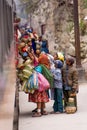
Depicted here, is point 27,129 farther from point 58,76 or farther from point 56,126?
point 58,76

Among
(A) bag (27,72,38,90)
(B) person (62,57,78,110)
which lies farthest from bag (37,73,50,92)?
(B) person (62,57,78,110)

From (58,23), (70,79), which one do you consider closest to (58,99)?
(70,79)

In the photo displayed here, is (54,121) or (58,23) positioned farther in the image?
(58,23)

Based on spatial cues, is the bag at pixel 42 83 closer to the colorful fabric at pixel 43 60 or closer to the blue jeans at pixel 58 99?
the colorful fabric at pixel 43 60

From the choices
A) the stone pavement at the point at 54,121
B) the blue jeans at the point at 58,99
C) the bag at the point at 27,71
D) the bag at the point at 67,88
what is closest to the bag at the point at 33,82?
the bag at the point at 27,71

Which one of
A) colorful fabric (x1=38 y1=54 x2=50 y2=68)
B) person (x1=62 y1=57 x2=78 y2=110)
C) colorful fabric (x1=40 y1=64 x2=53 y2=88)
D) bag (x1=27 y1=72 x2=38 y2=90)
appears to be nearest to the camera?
bag (x1=27 y1=72 x2=38 y2=90)

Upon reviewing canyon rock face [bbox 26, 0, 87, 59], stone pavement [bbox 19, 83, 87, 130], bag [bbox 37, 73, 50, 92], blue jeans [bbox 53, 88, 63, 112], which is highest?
canyon rock face [bbox 26, 0, 87, 59]

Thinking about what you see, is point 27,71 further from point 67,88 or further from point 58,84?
point 67,88

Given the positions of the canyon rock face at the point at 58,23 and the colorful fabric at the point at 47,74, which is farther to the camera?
the canyon rock face at the point at 58,23

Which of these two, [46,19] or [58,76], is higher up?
[46,19]

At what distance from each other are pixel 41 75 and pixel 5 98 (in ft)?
17.9

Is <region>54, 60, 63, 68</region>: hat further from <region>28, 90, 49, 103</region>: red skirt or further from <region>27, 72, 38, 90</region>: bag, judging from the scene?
<region>27, 72, 38, 90</region>: bag

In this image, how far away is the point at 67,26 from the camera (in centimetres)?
2345

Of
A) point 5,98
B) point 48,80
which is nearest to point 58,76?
point 48,80
